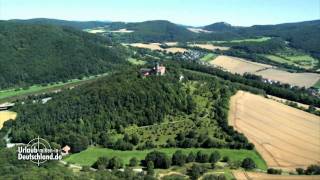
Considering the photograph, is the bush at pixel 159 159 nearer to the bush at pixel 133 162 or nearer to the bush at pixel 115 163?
the bush at pixel 133 162

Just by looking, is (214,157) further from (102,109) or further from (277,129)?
(102,109)

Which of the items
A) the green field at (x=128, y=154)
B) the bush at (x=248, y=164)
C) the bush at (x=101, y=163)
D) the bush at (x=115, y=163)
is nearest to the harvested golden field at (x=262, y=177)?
the bush at (x=248, y=164)

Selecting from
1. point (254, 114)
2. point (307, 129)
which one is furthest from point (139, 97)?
point (307, 129)

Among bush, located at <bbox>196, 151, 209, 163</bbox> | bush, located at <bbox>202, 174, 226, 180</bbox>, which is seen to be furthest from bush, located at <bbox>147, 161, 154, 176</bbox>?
bush, located at <bbox>196, 151, 209, 163</bbox>

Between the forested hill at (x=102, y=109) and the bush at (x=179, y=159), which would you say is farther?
the forested hill at (x=102, y=109)

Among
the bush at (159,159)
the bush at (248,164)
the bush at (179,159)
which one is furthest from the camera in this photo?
the bush at (179,159)

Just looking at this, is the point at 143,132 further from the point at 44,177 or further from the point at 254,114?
the point at 44,177

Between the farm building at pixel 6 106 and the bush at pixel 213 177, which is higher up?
the bush at pixel 213 177
